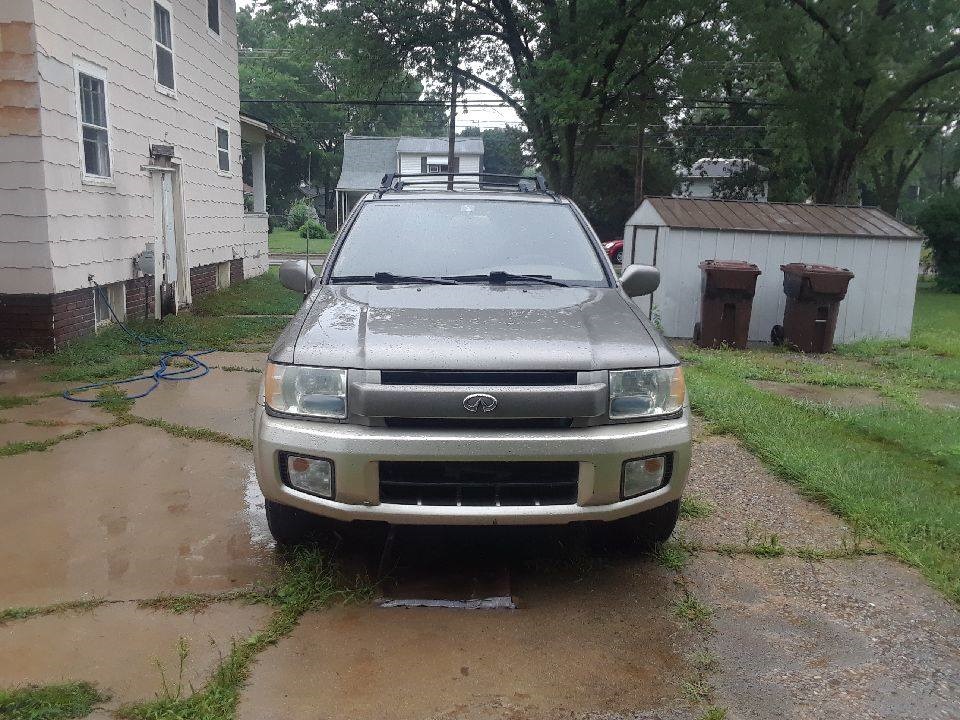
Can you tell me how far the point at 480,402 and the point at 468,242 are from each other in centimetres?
163

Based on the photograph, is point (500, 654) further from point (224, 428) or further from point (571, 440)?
point (224, 428)

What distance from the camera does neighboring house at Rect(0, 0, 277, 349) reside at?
790cm

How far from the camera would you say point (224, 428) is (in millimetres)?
5934

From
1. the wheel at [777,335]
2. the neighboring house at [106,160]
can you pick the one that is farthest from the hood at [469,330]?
the wheel at [777,335]

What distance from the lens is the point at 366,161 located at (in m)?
55.8

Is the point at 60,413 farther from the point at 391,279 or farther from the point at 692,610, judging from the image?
the point at 692,610

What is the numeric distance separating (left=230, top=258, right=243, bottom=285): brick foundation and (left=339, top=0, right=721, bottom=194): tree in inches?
282

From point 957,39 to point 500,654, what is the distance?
20.6 metres

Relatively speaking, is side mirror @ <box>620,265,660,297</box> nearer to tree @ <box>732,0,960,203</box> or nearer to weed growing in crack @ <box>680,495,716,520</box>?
weed growing in crack @ <box>680,495,716,520</box>

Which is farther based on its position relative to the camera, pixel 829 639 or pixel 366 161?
pixel 366 161

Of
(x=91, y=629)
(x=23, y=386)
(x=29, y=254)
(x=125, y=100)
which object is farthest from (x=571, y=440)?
(x=125, y=100)

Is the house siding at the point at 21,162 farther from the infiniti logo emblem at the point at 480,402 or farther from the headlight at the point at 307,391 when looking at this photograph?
the infiniti logo emblem at the point at 480,402

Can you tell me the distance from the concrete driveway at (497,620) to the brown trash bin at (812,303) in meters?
5.82

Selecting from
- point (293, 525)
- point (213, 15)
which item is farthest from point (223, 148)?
point (293, 525)
